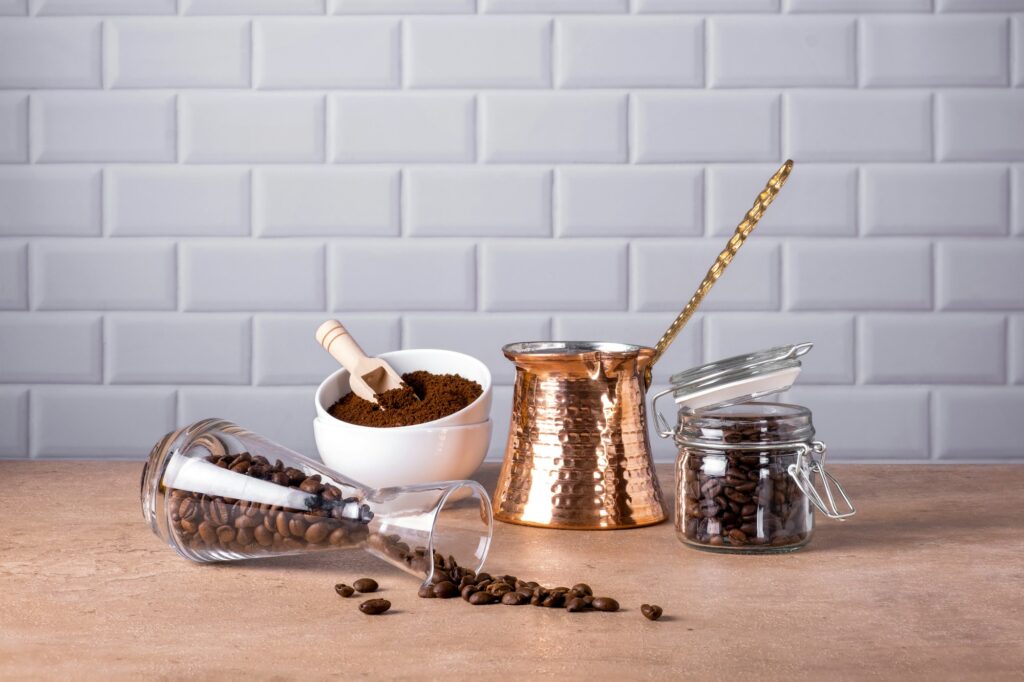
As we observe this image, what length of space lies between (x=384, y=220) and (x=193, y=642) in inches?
49.7

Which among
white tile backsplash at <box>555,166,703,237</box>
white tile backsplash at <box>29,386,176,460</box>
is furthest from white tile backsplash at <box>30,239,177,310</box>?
white tile backsplash at <box>555,166,703,237</box>

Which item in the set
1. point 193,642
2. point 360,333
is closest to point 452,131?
point 360,333

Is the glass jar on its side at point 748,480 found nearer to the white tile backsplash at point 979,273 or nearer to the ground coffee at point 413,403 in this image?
the ground coffee at point 413,403

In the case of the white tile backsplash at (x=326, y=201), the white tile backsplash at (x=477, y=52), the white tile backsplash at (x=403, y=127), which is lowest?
the white tile backsplash at (x=326, y=201)

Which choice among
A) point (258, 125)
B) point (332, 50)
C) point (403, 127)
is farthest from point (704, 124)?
point (258, 125)

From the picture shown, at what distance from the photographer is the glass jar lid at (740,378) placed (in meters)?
0.96

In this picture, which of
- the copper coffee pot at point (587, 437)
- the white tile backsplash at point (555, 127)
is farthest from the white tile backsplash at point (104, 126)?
the copper coffee pot at point (587, 437)

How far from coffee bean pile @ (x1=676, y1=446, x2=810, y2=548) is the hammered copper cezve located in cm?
10

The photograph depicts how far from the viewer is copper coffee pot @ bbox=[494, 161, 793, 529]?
1052mm

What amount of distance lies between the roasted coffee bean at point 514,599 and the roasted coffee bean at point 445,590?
5cm

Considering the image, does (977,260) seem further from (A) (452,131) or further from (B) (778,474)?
(B) (778,474)

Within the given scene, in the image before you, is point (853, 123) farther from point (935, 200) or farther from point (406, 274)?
point (406, 274)

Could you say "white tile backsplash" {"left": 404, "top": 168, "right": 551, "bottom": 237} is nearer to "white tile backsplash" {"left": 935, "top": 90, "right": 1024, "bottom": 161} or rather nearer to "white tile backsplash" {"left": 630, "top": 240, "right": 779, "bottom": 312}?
"white tile backsplash" {"left": 630, "top": 240, "right": 779, "bottom": 312}

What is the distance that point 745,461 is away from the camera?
94cm
